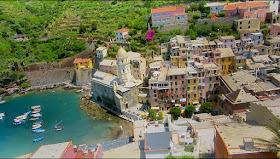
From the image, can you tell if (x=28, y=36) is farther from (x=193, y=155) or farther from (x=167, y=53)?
(x=193, y=155)

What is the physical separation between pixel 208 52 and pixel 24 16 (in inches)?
2413

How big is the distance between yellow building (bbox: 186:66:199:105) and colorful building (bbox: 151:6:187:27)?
19997 millimetres

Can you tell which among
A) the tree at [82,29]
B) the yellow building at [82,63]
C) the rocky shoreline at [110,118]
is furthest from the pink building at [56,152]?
the tree at [82,29]

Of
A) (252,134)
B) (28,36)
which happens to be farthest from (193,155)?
(28,36)

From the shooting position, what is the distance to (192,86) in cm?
3412

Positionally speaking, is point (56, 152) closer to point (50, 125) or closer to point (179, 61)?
point (50, 125)

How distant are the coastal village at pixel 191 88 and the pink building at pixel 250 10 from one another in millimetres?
188

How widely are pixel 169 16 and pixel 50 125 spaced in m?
31.5

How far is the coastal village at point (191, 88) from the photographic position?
18.2 m

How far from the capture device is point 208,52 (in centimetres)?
3941

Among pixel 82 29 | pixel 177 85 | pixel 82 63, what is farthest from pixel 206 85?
pixel 82 29

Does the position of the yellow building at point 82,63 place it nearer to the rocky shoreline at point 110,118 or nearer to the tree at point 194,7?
the rocky shoreline at point 110,118

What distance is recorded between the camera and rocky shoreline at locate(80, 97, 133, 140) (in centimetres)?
3228

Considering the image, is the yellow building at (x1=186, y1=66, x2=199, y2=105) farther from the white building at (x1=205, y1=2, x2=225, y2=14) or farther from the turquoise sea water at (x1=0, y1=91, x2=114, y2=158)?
the white building at (x1=205, y1=2, x2=225, y2=14)
